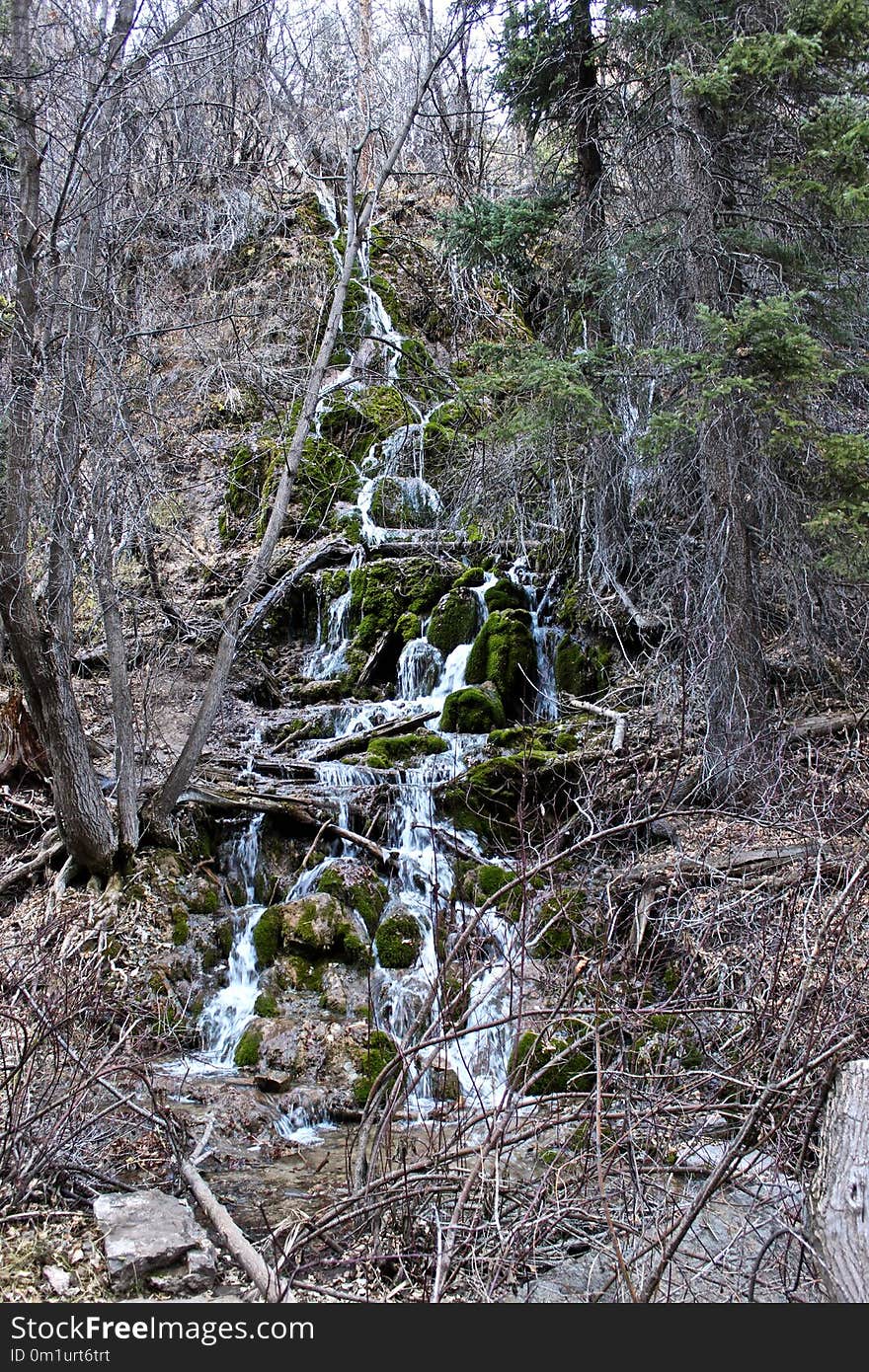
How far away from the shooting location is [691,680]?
8.80 m

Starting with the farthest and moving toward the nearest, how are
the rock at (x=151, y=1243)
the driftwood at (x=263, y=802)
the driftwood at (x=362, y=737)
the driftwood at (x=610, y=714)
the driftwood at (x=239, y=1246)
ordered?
1. the driftwood at (x=362, y=737)
2. the driftwood at (x=610, y=714)
3. the driftwood at (x=263, y=802)
4. the rock at (x=151, y=1243)
5. the driftwood at (x=239, y=1246)

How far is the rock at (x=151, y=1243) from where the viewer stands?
12.4ft

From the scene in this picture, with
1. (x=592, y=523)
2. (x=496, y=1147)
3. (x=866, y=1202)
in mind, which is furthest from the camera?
(x=592, y=523)

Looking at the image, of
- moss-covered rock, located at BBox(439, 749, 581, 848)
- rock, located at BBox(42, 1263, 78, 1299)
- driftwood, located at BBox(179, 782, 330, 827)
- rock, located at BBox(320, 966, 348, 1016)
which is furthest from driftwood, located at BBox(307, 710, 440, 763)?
rock, located at BBox(42, 1263, 78, 1299)

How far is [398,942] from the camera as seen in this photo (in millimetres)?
7750

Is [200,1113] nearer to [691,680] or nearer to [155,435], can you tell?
[155,435]

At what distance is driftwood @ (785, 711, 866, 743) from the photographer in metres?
8.64

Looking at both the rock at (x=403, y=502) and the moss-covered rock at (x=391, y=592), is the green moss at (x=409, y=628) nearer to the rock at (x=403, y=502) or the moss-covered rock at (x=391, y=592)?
the moss-covered rock at (x=391, y=592)

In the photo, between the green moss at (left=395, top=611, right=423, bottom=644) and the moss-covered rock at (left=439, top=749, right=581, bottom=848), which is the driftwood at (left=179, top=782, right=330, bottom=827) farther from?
the green moss at (left=395, top=611, right=423, bottom=644)

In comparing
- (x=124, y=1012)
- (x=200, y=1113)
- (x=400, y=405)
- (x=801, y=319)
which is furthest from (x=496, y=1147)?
(x=400, y=405)

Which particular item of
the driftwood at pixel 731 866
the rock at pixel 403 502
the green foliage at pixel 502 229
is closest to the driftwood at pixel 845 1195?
the driftwood at pixel 731 866

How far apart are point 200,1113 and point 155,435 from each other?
4784mm

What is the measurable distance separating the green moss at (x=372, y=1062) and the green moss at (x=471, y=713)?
4.41 metres

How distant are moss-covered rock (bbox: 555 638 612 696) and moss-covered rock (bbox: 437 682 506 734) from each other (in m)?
1.09
